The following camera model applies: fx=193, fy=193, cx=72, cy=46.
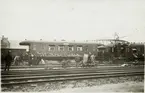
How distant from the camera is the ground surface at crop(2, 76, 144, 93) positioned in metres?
3.45

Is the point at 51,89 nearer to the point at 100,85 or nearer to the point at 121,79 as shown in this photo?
the point at 100,85

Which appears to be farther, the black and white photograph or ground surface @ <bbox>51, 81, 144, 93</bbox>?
the black and white photograph

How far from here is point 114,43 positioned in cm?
711

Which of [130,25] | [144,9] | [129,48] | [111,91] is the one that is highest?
[144,9]

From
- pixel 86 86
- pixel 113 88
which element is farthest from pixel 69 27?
pixel 113 88

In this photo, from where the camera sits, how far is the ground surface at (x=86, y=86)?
3451mm

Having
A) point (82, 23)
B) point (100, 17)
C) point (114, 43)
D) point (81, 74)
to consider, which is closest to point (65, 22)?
point (82, 23)

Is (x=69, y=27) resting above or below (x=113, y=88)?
above

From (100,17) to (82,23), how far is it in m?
0.41

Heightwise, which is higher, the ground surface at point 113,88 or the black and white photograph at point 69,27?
the black and white photograph at point 69,27

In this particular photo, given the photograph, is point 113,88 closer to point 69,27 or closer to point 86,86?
point 86,86

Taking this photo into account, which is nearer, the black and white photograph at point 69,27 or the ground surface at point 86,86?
the ground surface at point 86,86

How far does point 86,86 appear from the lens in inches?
146

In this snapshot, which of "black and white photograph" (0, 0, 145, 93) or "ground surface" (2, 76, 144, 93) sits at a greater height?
"black and white photograph" (0, 0, 145, 93)
